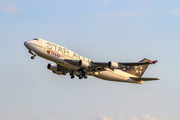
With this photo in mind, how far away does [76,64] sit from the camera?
2003 inches

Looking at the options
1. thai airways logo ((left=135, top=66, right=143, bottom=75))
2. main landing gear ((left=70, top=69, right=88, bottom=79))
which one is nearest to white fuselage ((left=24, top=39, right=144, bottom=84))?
main landing gear ((left=70, top=69, right=88, bottom=79))

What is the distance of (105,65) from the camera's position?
170 feet

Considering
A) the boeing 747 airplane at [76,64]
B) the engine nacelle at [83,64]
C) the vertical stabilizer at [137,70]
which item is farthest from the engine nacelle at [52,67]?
the vertical stabilizer at [137,70]

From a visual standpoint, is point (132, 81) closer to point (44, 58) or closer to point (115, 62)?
point (115, 62)

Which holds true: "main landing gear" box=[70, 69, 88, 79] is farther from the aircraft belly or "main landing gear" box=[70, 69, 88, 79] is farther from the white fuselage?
the aircraft belly

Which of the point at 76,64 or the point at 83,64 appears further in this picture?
the point at 76,64

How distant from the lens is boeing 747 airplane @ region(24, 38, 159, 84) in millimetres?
48812

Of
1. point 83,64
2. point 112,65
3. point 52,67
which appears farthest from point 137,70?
point 52,67

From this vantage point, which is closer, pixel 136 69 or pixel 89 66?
pixel 89 66

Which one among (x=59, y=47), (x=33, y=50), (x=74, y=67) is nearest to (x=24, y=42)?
(x=33, y=50)

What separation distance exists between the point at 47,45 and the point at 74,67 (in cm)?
609

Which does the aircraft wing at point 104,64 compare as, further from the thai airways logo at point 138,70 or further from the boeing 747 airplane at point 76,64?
the thai airways logo at point 138,70

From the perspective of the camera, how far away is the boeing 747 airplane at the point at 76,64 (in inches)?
1922

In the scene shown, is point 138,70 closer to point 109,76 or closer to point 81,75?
point 109,76
